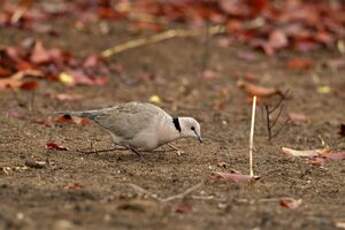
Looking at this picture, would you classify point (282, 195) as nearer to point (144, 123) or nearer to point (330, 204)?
point (330, 204)

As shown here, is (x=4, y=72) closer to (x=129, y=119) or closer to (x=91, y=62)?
(x=91, y=62)

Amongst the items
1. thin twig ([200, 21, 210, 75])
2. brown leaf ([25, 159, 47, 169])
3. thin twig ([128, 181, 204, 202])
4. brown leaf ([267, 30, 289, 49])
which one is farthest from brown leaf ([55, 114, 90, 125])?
brown leaf ([267, 30, 289, 49])

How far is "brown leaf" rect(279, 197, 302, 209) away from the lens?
4.89 metres

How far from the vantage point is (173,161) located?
6.16 metres

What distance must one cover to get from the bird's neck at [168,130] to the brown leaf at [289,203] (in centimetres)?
125

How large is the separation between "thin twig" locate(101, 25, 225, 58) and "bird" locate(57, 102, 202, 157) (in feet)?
14.2

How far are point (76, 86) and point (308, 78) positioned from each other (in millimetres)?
2759

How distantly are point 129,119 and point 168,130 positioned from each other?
0.25 meters

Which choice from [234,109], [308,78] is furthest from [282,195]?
[308,78]

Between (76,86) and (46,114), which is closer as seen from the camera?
(46,114)

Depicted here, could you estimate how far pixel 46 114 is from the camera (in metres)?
7.63

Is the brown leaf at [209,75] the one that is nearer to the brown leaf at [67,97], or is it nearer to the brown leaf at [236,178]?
the brown leaf at [67,97]

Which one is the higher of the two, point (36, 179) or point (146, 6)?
point (146, 6)

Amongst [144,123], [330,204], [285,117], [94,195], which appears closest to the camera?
[94,195]
